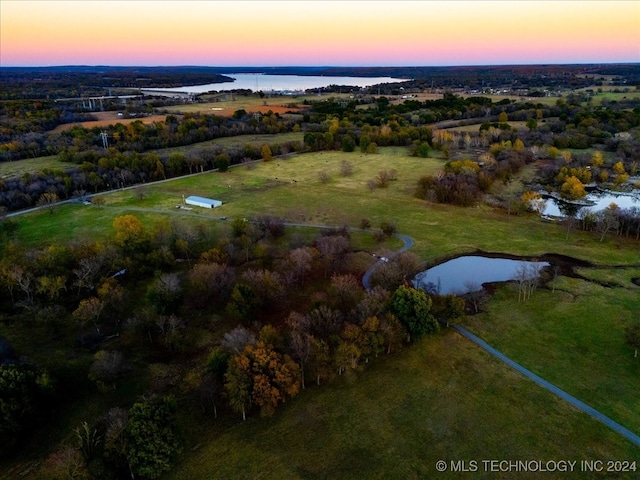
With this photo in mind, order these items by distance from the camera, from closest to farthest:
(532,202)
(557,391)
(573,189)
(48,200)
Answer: (557,391)
(532,202)
(48,200)
(573,189)

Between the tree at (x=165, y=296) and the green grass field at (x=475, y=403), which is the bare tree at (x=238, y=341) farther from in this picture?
the tree at (x=165, y=296)

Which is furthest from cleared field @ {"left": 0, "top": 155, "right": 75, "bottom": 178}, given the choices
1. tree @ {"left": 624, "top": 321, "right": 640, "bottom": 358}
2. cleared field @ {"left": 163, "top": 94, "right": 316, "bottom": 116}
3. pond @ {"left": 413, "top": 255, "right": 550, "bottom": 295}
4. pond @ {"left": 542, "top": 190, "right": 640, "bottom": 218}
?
tree @ {"left": 624, "top": 321, "right": 640, "bottom": 358}

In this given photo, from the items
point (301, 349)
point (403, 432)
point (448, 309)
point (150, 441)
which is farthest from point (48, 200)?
point (403, 432)

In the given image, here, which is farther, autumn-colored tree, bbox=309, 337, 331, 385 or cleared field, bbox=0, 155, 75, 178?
cleared field, bbox=0, 155, 75, 178

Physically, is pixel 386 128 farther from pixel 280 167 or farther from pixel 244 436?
pixel 244 436

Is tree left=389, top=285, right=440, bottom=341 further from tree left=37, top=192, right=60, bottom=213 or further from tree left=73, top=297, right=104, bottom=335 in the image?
tree left=37, top=192, right=60, bottom=213

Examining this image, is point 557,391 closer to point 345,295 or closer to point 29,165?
point 345,295
